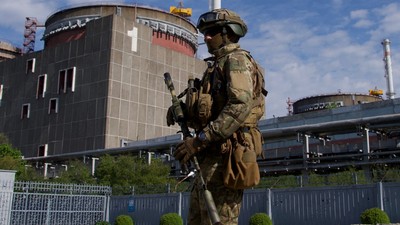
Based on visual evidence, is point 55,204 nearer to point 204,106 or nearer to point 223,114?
point 204,106

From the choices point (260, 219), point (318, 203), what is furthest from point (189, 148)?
point (318, 203)

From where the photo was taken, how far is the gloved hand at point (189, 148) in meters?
4.45

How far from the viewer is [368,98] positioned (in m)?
75.7

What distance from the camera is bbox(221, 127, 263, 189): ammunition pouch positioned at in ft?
14.5

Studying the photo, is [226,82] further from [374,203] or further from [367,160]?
[367,160]

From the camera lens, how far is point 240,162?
175 inches

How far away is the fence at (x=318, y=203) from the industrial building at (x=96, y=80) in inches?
1183

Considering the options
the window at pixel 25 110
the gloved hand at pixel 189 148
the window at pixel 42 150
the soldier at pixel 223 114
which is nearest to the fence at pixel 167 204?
the soldier at pixel 223 114

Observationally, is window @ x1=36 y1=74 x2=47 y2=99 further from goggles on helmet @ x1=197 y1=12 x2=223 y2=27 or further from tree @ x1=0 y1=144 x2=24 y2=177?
goggles on helmet @ x1=197 y1=12 x2=223 y2=27

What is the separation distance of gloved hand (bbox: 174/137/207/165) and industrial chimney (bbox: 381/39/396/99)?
5843 centimetres

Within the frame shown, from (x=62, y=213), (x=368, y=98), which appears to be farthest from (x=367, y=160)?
(x=368, y=98)

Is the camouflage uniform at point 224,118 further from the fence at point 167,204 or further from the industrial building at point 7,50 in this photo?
the industrial building at point 7,50

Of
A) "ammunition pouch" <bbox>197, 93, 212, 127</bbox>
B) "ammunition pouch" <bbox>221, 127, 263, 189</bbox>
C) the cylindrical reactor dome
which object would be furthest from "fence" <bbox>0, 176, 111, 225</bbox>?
the cylindrical reactor dome

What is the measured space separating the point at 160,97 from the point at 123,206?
102 ft
